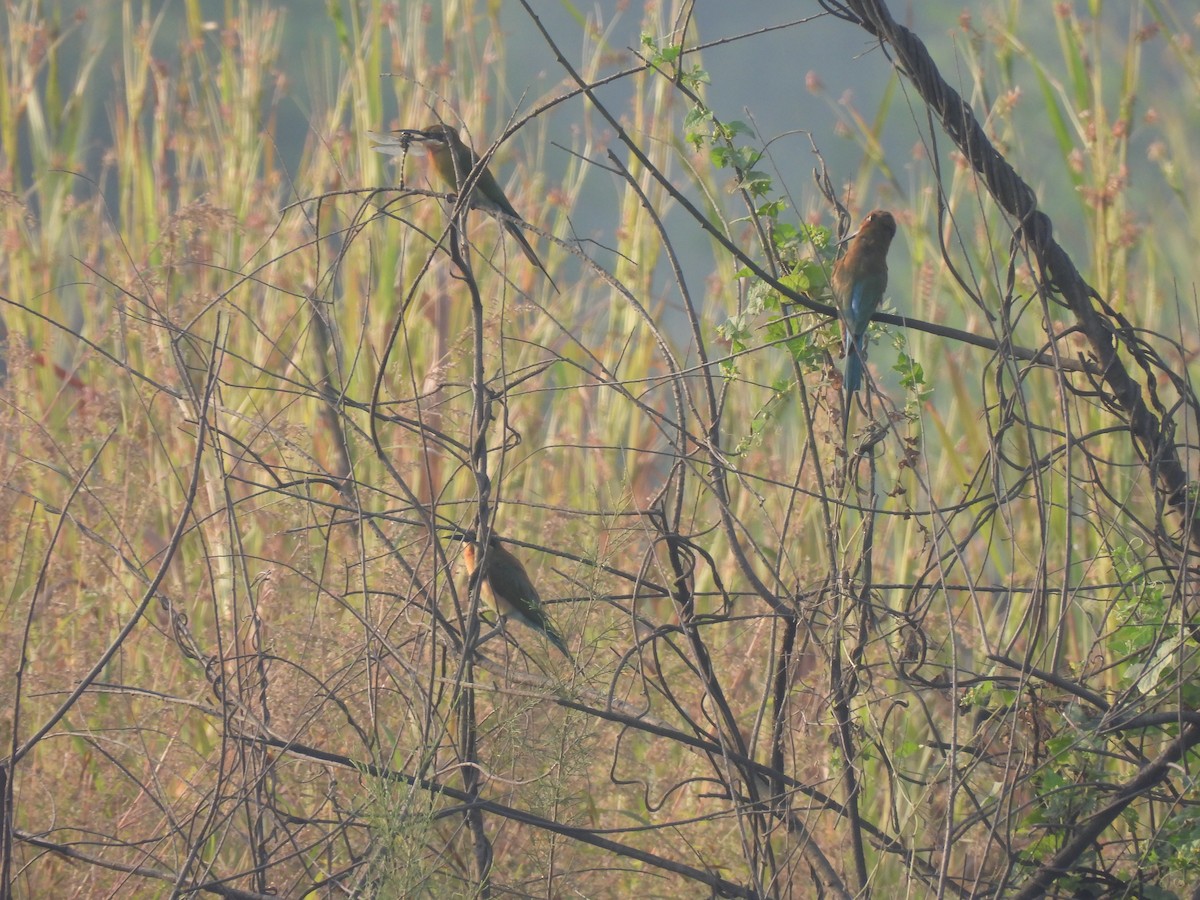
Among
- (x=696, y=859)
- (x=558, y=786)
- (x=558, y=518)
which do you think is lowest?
(x=696, y=859)

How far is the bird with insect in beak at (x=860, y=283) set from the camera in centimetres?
204

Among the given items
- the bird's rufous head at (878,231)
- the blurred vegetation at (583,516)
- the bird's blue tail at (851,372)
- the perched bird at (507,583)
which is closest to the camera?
the blurred vegetation at (583,516)

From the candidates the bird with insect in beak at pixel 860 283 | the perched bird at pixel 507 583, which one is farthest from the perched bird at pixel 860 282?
the perched bird at pixel 507 583

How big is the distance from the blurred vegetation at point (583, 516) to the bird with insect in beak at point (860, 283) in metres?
0.05

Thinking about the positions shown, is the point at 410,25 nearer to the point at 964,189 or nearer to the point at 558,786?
the point at 964,189

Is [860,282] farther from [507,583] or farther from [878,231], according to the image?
[507,583]

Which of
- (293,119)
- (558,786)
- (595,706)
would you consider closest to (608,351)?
(595,706)

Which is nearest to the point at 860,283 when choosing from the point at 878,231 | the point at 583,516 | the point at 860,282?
the point at 860,282

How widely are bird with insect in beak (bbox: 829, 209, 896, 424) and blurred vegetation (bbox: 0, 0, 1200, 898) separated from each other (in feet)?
0.18

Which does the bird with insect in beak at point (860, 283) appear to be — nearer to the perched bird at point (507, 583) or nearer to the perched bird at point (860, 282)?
the perched bird at point (860, 282)

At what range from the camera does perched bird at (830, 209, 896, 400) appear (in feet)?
6.72

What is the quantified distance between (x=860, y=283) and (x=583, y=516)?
733mm

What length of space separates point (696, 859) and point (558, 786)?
89 centimetres

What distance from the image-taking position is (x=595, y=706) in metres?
1.99
